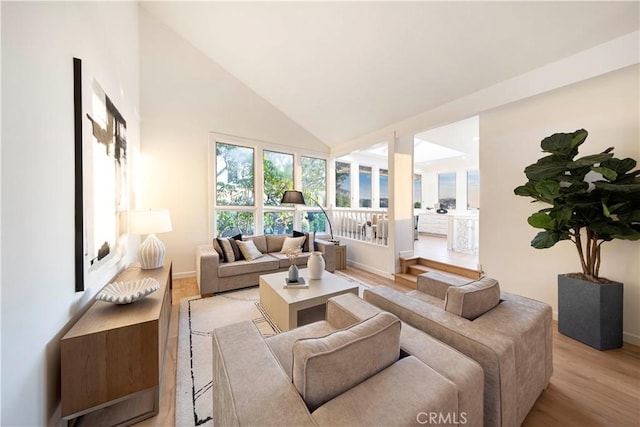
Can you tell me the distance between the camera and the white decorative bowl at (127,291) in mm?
1580

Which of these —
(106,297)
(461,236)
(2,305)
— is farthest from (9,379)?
(461,236)

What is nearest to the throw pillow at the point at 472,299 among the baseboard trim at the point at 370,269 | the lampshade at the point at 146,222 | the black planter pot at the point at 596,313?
the black planter pot at the point at 596,313

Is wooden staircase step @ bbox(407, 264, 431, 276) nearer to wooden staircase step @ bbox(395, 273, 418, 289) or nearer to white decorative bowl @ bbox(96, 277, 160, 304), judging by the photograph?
wooden staircase step @ bbox(395, 273, 418, 289)

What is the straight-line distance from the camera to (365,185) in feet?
23.7

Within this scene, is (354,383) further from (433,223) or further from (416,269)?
(433,223)

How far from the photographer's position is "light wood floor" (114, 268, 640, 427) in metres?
1.40

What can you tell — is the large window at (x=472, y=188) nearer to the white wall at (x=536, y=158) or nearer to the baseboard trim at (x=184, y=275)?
the white wall at (x=536, y=158)

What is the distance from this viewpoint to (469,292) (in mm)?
1402

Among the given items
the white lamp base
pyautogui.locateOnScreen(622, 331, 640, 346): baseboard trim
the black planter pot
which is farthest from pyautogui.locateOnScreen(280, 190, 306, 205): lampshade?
pyautogui.locateOnScreen(622, 331, 640, 346): baseboard trim

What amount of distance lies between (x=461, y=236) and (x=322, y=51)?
14.5 feet

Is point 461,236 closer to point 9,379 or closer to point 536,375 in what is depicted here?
point 536,375

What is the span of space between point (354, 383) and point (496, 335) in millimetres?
827

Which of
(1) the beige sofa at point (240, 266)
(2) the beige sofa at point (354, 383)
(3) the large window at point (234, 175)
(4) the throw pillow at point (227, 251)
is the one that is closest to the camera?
(2) the beige sofa at point (354, 383)

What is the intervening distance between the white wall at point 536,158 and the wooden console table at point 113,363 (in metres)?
3.60
